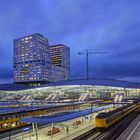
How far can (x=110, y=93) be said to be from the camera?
181000 millimetres

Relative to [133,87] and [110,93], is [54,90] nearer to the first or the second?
[110,93]

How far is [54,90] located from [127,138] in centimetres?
14866

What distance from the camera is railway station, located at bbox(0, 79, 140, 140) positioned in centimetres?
4697

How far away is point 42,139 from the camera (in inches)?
1797

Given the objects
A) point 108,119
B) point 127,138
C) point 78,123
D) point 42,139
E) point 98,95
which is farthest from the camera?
point 98,95

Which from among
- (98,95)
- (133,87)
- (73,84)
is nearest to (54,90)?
(73,84)

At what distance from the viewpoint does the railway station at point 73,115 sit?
154 feet

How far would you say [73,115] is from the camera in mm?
50812

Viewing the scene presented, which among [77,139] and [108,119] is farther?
[108,119]

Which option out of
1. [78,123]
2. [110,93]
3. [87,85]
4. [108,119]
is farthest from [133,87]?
[108,119]

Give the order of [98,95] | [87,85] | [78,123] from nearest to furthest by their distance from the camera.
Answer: [78,123]
[87,85]
[98,95]

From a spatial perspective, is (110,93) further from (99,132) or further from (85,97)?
(99,132)

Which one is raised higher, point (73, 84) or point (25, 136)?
point (73, 84)

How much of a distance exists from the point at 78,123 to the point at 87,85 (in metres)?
108
